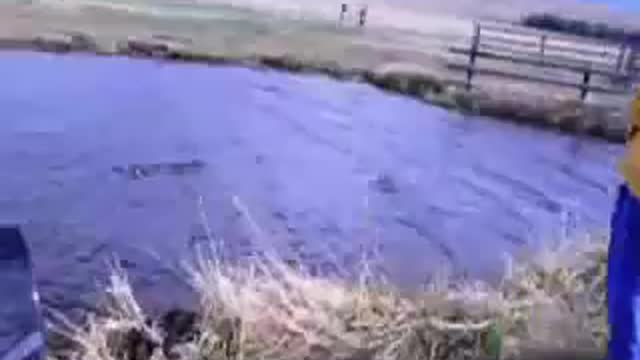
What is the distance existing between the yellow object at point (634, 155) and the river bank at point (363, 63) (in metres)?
17.7

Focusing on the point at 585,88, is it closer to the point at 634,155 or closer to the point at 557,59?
the point at 557,59

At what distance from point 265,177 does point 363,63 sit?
588 inches

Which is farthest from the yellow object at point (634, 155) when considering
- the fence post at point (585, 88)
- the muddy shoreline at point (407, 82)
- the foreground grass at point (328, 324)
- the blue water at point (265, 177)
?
the fence post at point (585, 88)

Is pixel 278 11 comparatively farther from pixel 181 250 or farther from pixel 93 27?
pixel 181 250

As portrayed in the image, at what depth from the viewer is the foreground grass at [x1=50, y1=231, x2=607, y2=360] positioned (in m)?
6.11

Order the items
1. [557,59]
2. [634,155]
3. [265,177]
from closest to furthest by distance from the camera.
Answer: [634,155]
[265,177]
[557,59]

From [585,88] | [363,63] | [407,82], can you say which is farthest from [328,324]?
[363,63]

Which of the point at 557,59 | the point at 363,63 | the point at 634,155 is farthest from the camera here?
the point at 363,63

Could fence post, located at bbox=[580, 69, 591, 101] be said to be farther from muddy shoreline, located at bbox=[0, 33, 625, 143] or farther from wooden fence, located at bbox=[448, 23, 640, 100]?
muddy shoreline, located at bbox=[0, 33, 625, 143]

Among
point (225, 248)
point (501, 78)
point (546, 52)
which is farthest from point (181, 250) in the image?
point (546, 52)

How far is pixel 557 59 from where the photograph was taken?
2786cm

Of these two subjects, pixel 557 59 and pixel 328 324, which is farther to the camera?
pixel 557 59

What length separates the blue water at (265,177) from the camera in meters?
10.5

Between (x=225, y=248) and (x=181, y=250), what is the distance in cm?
49
